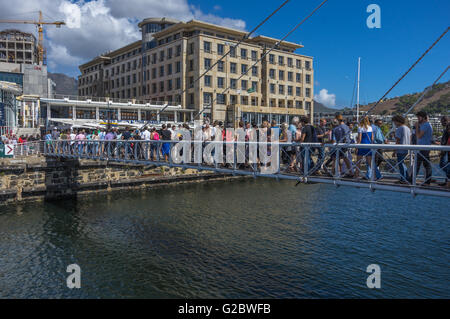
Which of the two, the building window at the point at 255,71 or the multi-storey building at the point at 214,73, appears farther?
the building window at the point at 255,71

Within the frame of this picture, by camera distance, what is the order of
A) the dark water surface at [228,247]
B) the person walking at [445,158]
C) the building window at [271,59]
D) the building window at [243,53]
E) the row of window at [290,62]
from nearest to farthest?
the person walking at [445,158] → the dark water surface at [228,247] → the building window at [243,53] → the building window at [271,59] → the row of window at [290,62]

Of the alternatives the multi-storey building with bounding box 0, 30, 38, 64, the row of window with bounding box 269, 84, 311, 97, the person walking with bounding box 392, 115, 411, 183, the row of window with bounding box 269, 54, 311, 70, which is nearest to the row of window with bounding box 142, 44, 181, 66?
the row of window with bounding box 269, 54, 311, 70

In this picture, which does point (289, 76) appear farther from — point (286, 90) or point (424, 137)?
point (424, 137)

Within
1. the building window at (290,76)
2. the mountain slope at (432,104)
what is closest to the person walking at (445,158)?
the building window at (290,76)

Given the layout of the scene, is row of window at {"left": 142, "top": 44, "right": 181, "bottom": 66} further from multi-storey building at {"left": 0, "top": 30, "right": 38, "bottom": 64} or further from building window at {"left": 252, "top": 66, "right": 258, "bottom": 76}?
multi-storey building at {"left": 0, "top": 30, "right": 38, "bottom": 64}

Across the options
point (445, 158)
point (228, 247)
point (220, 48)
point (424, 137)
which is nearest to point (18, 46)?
point (220, 48)

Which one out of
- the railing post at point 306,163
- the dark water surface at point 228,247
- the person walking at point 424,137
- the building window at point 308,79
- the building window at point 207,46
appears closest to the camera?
the person walking at point 424,137

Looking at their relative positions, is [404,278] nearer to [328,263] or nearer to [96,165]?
[328,263]

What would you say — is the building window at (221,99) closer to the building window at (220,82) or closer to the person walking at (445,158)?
the building window at (220,82)

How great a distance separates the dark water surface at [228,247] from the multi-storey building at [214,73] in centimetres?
3073

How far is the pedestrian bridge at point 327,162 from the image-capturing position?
8117 mm

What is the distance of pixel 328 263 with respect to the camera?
1305cm
